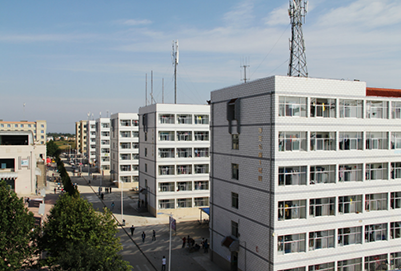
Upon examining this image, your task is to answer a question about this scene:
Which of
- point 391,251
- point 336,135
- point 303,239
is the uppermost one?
point 336,135

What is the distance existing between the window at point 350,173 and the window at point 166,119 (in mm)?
30033

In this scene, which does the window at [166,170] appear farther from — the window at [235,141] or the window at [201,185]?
the window at [235,141]

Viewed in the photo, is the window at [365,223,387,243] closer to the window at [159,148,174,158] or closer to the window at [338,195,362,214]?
the window at [338,195,362,214]

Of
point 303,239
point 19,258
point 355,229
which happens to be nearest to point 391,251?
point 355,229

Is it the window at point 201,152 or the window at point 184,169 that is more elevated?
the window at point 201,152

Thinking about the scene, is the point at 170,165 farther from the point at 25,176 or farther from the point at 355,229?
the point at 355,229

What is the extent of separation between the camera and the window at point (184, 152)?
51.0 m

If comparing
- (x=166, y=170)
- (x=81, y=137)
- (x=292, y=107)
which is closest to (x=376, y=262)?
(x=292, y=107)

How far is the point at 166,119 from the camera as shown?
51.4m

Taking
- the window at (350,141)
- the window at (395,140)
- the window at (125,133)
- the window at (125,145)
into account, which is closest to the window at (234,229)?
the window at (350,141)

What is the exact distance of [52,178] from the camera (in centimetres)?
9044

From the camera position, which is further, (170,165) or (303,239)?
(170,165)

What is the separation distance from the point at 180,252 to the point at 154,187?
53.1 ft

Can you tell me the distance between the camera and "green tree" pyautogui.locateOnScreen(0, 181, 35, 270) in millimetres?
23672
